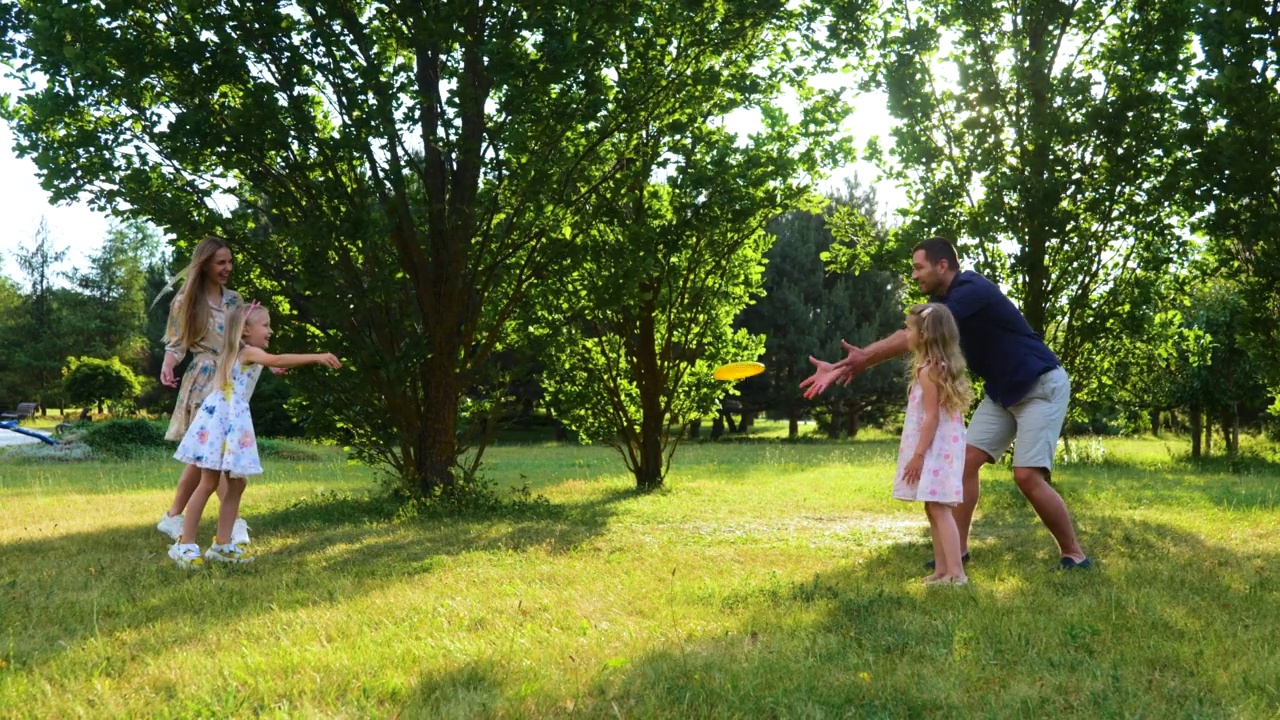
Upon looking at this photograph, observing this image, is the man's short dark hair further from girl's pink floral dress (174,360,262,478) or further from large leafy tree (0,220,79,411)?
large leafy tree (0,220,79,411)

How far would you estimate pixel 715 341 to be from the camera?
14.1m

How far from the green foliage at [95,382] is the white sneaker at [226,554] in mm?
30223

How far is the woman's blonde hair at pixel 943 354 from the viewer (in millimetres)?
5590

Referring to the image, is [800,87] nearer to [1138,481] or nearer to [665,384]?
[665,384]

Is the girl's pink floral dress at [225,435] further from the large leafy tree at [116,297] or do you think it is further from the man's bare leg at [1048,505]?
the large leafy tree at [116,297]

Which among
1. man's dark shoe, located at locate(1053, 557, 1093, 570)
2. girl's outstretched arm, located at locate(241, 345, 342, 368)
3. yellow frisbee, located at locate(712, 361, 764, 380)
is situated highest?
yellow frisbee, located at locate(712, 361, 764, 380)

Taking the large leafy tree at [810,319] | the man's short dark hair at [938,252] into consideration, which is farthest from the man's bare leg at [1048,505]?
the large leafy tree at [810,319]

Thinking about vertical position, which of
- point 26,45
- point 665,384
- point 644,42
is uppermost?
point 644,42

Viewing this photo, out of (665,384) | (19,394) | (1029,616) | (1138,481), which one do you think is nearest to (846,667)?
(1029,616)

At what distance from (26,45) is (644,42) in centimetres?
508

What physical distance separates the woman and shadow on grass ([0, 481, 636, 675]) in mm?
708

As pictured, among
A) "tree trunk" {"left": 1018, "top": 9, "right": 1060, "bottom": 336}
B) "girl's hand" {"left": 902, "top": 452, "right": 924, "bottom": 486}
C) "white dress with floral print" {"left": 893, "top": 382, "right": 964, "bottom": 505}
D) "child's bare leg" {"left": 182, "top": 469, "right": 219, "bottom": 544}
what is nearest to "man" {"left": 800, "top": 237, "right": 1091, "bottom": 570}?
"white dress with floral print" {"left": 893, "top": 382, "right": 964, "bottom": 505}

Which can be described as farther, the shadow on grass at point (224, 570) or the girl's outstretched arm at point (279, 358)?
the girl's outstretched arm at point (279, 358)

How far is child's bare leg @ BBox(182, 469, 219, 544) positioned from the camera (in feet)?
20.7
